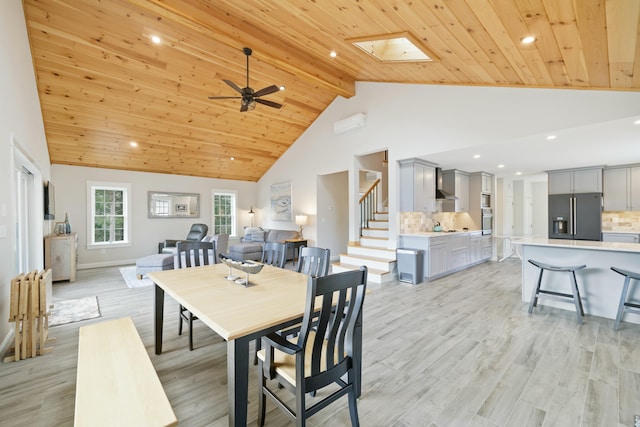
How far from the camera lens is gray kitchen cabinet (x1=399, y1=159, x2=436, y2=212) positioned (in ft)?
17.4

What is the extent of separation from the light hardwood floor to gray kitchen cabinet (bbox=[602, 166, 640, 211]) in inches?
127

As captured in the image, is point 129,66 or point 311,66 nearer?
point 129,66

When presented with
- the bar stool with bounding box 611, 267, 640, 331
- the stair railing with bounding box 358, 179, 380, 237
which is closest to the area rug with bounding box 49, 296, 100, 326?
the stair railing with bounding box 358, 179, 380, 237

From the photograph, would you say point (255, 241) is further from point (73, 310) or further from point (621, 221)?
point (621, 221)

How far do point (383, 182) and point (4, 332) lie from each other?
24.3 ft

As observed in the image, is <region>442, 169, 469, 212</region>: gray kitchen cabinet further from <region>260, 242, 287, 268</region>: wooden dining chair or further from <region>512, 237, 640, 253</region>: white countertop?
<region>260, 242, 287, 268</region>: wooden dining chair

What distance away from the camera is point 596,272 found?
3.43m

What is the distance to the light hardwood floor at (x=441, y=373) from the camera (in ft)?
5.89

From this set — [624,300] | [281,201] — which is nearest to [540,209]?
[624,300]

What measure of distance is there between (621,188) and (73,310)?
925cm

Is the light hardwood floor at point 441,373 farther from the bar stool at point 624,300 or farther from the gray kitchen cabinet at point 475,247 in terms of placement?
the gray kitchen cabinet at point 475,247

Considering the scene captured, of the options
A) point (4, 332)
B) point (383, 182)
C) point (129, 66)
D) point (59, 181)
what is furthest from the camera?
point (383, 182)

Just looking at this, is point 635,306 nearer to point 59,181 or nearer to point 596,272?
point 596,272

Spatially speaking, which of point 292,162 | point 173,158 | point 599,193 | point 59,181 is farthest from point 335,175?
point 59,181
